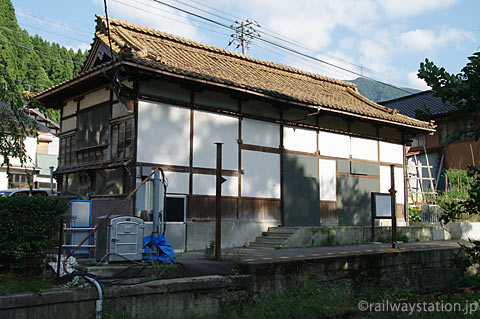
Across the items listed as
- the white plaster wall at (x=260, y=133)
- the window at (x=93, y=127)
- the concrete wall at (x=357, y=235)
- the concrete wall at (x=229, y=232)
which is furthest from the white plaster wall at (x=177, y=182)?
the concrete wall at (x=357, y=235)

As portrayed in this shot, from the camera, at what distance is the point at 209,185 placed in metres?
13.2

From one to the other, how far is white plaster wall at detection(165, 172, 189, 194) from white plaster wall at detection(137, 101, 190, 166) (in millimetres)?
329

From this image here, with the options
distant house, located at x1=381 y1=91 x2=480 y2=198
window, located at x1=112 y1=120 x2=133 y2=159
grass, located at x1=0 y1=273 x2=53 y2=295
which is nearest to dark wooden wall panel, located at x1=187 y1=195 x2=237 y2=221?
window, located at x1=112 y1=120 x2=133 y2=159

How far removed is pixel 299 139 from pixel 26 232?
33.0 feet

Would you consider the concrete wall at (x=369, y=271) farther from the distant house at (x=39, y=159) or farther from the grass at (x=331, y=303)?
the distant house at (x=39, y=159)

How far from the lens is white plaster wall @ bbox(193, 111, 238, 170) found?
1315 cm

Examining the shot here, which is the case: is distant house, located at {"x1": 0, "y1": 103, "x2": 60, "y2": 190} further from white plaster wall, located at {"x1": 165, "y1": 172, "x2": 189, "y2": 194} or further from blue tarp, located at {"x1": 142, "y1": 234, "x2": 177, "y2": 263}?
blue tarp, located at {"x1": 142, "y1": 234, "x2": 177, "y2": 263}

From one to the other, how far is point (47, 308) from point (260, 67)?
44.3 feet

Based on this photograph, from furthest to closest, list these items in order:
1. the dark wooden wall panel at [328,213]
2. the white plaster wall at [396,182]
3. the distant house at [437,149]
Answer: the distant house at [437,149], the white plaster wall at [396,182], the dark wooden wall panel at [328,213]

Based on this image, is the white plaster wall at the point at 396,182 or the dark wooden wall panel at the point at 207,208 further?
the white plaster wall at the point at 396,182

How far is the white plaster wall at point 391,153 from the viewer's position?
18188 millimetres

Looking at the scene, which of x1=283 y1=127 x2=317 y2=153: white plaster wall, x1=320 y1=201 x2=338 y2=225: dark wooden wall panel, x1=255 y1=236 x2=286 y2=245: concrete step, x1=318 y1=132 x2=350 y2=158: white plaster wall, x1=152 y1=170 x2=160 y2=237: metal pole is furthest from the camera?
x1=318 y1=132 x2=350 y2=158: white plaster wall

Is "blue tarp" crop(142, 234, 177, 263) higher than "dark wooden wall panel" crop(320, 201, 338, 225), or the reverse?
"dark wooden wall panel" crop(320, 201, 338, 225)

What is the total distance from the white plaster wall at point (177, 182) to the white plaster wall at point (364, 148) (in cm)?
725
